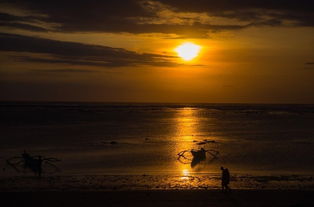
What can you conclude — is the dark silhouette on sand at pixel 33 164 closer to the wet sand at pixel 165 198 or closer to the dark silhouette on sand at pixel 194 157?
the wet sand at pixel 165 198

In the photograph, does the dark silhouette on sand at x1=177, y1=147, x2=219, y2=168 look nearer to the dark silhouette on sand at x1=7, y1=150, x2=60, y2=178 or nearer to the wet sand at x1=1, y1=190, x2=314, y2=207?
the dark silhouette on sand at x1=7, y1=150, x2=60, y2=178

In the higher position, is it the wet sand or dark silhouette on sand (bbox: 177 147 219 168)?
dark silhouette on sand (bbox: 177 147 219 168)

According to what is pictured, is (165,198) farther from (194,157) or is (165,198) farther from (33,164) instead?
(194,157)

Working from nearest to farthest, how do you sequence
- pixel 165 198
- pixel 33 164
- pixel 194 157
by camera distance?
1. pixel 165 198
2. pixel 33 164
3. pixel 194 157

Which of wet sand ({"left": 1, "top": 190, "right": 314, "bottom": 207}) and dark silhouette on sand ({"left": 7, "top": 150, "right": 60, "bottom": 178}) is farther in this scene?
dark silhouette on sand ({"left": 7, "top": 150, "right": 60, "bottom": 178})

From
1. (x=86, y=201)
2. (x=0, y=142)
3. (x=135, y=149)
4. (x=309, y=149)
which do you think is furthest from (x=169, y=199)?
(x=0, y=142)

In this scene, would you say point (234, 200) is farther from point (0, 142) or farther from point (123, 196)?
point (0, 142)

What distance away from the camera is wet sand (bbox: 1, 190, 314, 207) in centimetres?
1512

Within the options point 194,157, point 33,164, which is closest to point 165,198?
point 33,164

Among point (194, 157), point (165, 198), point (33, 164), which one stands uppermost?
point (194, 157)

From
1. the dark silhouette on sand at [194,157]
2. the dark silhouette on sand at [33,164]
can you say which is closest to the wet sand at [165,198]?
the dark silhouette on sand at [33,164]

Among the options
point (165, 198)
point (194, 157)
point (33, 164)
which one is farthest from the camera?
point (194, 157)

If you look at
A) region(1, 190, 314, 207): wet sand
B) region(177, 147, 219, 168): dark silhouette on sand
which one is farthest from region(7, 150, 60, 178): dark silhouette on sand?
region(177, 147, 219, 168): dark silhouette on sand

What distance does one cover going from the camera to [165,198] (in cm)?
1590
